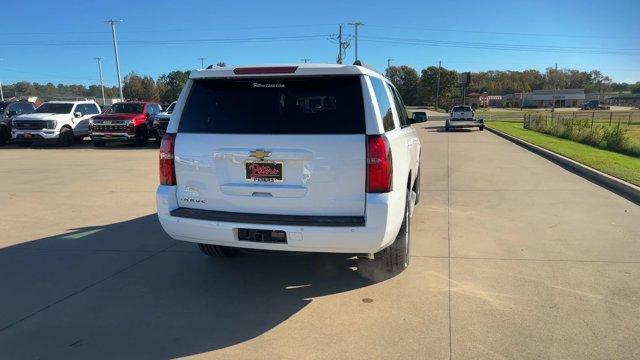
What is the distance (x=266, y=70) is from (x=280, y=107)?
0.34 m

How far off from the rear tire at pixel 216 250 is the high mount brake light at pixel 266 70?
199 cm

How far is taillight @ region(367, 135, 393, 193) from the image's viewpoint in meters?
3.77

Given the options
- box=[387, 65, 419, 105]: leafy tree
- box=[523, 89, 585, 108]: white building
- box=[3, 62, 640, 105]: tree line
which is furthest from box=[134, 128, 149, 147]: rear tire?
box=[523, 89, 585, 108]: white building

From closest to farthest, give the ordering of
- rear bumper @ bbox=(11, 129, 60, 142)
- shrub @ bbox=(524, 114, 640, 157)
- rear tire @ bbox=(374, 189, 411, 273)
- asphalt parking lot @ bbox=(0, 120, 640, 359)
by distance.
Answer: asphalt parking lot @ bbox=(0, 120, 640, 359), rear tire @ bbox=(374, 189, 411, 273), shrub @ bbox=(524, 114, 640, 157), rear bumper @ bbox=(11, 129, 60, 142)

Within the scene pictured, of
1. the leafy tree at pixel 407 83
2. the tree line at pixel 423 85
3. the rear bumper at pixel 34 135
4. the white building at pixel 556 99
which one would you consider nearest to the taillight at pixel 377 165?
the rear bumper at pixel 34 135

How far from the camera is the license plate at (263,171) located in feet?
12.8

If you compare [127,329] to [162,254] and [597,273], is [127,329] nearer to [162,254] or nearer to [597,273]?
[162,254]

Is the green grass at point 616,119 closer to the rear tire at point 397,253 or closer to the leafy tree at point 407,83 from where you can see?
the rear tire at point 397,253

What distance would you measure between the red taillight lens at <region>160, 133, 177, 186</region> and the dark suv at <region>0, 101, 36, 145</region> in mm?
21300

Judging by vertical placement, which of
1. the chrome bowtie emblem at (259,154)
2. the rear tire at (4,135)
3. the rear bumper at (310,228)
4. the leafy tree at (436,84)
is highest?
the leafy tree at (436,84)

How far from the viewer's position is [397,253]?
4.61 metres

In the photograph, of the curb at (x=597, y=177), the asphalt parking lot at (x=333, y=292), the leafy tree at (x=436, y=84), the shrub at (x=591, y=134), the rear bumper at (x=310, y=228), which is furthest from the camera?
the leafy tree at (x=436, y=84)

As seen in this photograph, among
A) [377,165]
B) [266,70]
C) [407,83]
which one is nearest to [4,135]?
[266,70]

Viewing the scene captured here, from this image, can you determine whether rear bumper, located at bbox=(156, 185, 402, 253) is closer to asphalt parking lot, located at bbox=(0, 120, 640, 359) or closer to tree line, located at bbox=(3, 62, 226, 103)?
asphalt parking lot, located at bbox=(0, 120, 640, 359)
